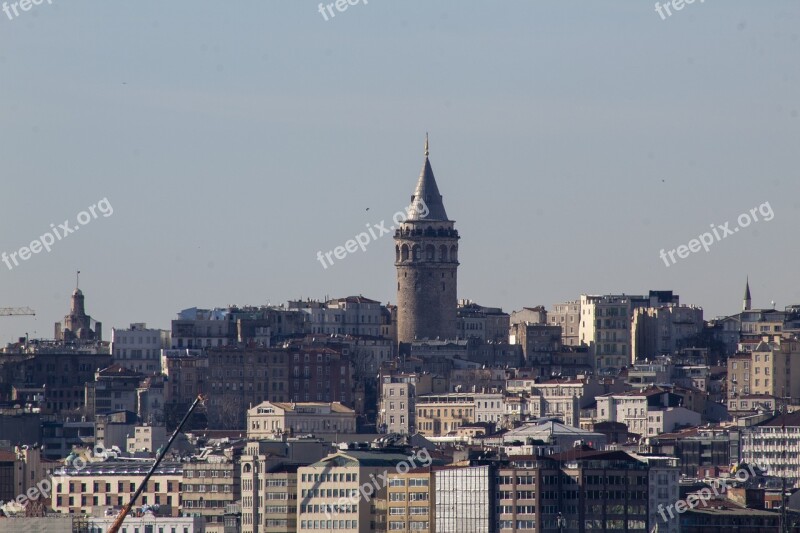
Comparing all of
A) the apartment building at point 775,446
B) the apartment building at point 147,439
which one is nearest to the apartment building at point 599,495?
the apartment building at point 775,446

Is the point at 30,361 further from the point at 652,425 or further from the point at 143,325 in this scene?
the point at 652,425

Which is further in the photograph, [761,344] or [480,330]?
[480,330]

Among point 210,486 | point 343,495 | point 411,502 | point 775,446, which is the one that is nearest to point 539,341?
point 775,446

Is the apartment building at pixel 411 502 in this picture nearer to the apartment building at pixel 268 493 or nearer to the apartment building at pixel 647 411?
the apartment building at pixel 268 493

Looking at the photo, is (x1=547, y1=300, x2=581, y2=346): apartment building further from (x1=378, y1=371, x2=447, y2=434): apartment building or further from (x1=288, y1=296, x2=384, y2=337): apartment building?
(x1=378, y1=371, x2=447, y2=434): apartment building

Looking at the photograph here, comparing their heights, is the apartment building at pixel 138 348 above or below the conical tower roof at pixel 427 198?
below

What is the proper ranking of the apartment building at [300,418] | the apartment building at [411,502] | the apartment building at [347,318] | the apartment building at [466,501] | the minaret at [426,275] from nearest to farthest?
the apartment building at [466,501] → the apartment building at [411,502] → the apartment building at [300,418] → the minaret at [426,275] → the apartment building at [347,318]

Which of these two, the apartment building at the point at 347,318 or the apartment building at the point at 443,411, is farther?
the apartment building at the point at 347,318

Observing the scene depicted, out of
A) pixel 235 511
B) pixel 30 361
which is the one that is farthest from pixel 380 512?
pixel 30 361
